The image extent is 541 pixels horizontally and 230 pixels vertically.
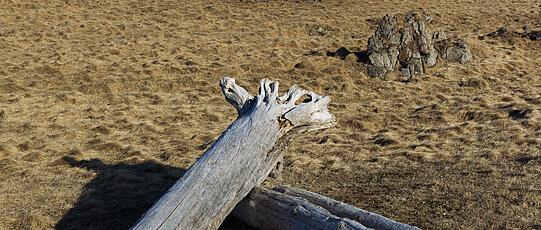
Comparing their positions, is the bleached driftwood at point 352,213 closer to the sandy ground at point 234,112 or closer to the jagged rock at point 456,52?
the sandy ground at point 234,112

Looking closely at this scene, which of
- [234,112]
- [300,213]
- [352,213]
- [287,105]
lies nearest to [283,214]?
[300,213]

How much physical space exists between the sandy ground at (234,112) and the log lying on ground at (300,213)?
1.50 feet

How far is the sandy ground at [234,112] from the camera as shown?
19.0 ft

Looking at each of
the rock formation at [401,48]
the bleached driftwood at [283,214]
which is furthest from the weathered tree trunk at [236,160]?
the rock formation at [401,48]

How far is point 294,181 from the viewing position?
6.59 m

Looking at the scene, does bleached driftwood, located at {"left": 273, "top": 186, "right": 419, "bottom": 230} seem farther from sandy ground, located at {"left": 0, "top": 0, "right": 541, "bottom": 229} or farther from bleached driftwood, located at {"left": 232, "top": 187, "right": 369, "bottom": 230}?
sandy ground, located at {"left": 0, "top": 0, "right": 541, "bottom": 229}

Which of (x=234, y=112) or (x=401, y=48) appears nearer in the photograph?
(x=234, y=112)

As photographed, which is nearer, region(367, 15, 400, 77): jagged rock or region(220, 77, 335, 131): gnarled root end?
region(220, 77, 335, 131): gnarled root end

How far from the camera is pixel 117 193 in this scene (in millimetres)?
6352

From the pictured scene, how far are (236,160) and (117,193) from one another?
265 centimetres

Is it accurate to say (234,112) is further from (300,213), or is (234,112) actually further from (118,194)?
(300,213)

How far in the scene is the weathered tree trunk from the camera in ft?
13.8

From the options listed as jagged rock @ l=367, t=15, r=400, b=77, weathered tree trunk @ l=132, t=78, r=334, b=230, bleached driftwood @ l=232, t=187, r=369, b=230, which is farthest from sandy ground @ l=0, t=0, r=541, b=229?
weathered tree trunk @ l=132, t=78, r=334, b=230

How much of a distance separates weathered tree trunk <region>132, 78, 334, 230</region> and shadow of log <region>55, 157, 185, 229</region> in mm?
1526
